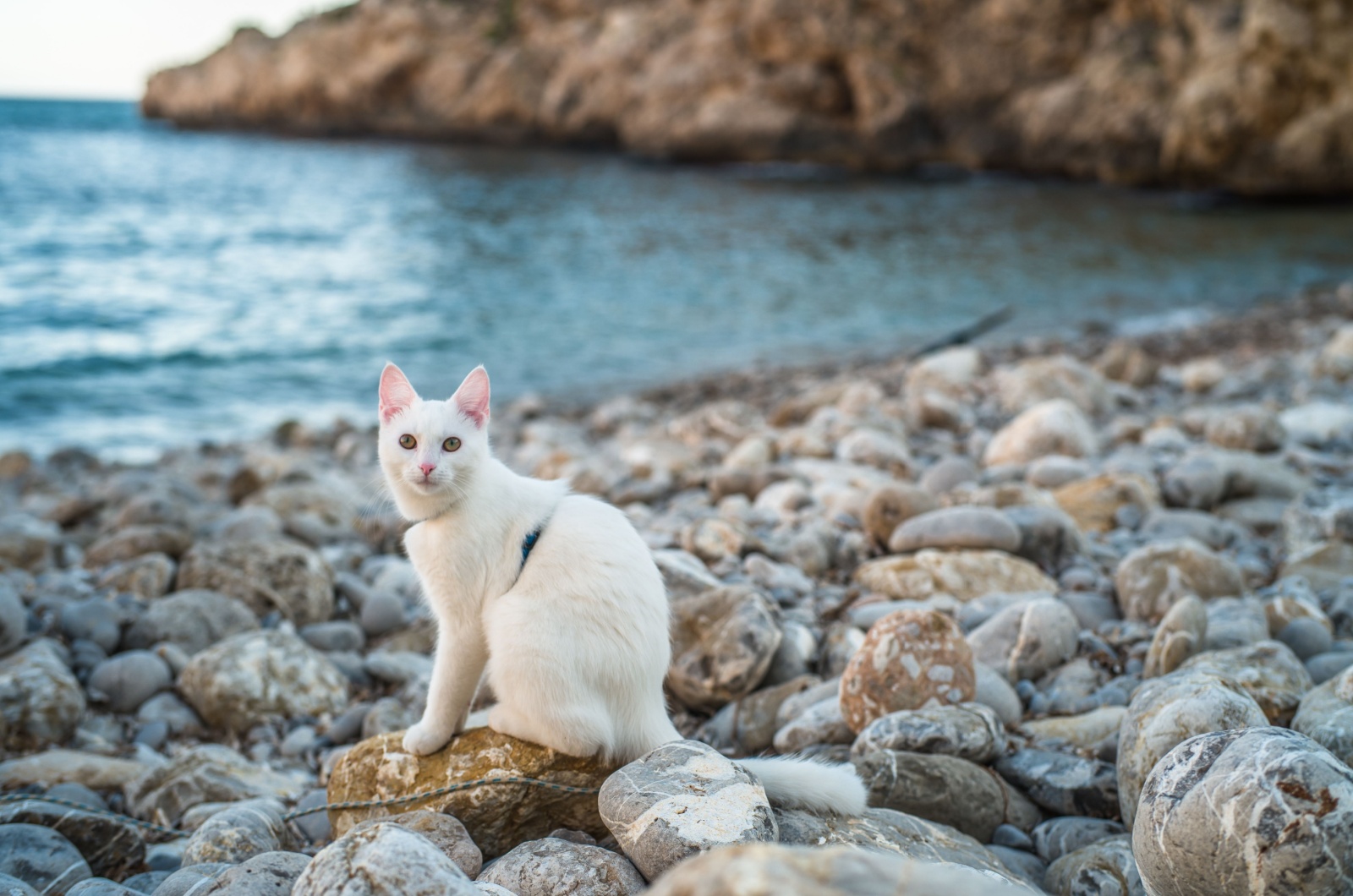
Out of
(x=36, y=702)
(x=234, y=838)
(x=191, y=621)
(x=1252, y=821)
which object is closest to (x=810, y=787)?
(x=1252, y=821)

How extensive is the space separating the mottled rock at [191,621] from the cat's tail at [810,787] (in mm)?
3009

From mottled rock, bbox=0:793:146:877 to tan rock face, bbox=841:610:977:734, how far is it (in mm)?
2455

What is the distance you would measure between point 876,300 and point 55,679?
13189 mm

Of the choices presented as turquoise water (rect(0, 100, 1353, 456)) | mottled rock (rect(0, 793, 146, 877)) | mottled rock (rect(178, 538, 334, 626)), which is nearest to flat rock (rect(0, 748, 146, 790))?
mottled rock (rect(0, 793, 146, 877))

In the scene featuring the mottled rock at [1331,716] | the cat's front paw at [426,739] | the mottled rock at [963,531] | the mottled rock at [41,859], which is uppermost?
the mottled rock at [1331,716]

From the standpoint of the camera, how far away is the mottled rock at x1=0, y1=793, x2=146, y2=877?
299 cm

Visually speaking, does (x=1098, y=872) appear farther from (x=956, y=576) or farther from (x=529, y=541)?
(x=956, y=576)

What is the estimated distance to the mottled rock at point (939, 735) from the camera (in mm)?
3053

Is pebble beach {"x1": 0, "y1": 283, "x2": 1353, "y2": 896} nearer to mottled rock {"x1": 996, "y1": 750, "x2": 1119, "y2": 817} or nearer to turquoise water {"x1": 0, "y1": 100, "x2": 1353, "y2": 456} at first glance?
mottled rock {"x1": 996, "y1": 750, "x2": 1119, "y2": 817}

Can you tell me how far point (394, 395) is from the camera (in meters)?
2.72

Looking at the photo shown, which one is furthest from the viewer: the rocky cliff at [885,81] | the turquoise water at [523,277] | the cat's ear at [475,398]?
the rocky cliff at [885,81]

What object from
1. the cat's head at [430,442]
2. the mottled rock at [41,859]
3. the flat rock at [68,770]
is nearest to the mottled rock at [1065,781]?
the cat's head at [430,442]

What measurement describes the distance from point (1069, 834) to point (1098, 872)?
1.03 feet

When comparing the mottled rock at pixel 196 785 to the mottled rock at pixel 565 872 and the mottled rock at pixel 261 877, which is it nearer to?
the mottled rock at pixel 261 877
